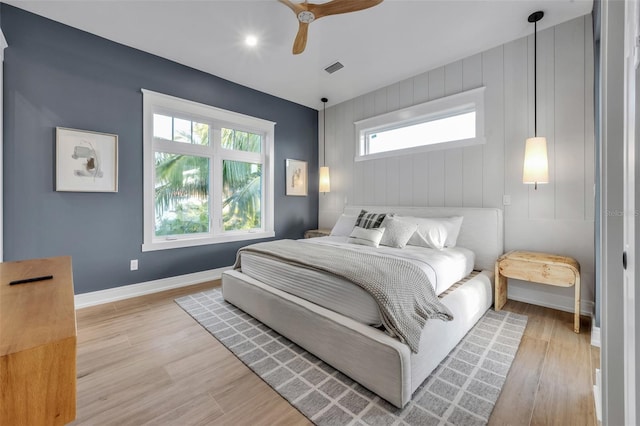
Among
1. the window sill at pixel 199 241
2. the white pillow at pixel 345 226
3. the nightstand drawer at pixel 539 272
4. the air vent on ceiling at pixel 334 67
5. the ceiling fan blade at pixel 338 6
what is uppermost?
the air vent on ceiling at pixel 334 67

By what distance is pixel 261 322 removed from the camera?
241 cm

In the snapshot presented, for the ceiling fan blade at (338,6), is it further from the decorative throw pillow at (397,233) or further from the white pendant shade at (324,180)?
the white pendant shade at (324,180)

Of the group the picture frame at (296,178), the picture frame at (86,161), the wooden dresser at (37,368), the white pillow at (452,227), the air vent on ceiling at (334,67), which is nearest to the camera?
the wooden dresser at (37,368)

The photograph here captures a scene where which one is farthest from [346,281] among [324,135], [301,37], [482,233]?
[324,135]

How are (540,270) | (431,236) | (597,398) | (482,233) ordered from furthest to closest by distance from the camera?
(482,233) → (431,236) → (540,270) → (597,398)

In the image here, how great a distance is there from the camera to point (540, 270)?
2.35 metres

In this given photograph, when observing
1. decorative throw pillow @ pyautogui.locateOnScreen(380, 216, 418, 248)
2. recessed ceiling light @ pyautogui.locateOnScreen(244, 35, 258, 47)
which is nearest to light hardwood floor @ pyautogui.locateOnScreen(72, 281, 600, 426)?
decorative throw pillow @ pyautogui.locateOnScreen(380, 216, 418, 248)

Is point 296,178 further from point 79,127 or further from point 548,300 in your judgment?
point 548,300

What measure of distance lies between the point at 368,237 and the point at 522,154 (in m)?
1.87

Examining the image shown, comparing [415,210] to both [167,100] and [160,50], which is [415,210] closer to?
[167,100]

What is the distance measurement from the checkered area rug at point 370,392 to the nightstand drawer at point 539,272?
42 cm

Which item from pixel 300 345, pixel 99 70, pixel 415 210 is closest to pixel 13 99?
pixel 99 70

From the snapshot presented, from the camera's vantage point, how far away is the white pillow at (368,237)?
2898mm

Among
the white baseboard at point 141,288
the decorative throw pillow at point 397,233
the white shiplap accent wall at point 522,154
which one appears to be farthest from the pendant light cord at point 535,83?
the white baseboard at point 141,288
